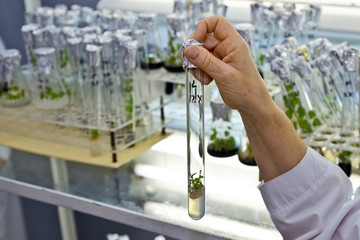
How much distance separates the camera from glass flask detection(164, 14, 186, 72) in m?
1.89

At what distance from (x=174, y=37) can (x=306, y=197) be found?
1.02m

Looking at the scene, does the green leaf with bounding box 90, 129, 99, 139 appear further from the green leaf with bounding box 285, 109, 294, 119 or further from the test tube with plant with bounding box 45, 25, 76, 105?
the green leaf with bounding box 285, 109, 294, 119

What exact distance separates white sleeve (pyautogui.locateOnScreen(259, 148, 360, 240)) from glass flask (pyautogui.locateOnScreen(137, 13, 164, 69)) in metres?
0.89

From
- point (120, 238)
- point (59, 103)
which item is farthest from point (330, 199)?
point (120, 238)

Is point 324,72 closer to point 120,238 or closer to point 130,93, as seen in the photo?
point 130,93

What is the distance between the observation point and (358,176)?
1432 mm

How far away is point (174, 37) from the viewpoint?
6.40ft

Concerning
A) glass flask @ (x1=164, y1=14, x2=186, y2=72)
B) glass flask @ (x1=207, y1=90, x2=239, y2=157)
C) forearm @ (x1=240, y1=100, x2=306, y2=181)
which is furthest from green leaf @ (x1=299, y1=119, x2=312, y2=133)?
glass flask @ (x1=164, y1=14, x2=186, y2=72)

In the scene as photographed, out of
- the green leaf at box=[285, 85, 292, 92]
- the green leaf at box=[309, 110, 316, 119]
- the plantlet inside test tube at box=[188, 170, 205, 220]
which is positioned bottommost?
the plantlet inside test tube at box=[188, 170, 205, 220]

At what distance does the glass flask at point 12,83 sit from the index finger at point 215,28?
1007 mm

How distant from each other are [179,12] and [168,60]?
0.29 meters

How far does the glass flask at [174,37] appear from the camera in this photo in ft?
6.19

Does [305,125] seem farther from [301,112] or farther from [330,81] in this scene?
[330,81]

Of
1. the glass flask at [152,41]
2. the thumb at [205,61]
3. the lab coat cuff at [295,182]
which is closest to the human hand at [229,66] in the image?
the thumb at [205,61]
